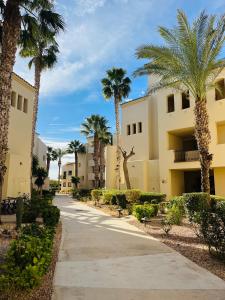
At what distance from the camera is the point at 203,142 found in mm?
15453

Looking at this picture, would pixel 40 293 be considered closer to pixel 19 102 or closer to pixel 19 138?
pixel 19 138

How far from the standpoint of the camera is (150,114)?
91.9 ft

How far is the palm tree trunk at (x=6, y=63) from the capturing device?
10.3 m

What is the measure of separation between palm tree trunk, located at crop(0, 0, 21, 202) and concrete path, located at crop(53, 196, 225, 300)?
413 cm

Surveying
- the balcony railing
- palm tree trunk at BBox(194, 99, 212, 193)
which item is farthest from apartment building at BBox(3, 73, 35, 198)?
palm tree trunk at BBox(194, 99, 212, 193)

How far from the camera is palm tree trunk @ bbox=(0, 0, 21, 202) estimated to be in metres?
10.3

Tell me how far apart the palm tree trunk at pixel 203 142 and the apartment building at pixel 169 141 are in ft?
17.9

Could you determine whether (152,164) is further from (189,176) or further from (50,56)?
(50,56)

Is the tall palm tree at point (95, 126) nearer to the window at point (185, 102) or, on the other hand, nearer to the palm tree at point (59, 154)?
the window at point (185, 102)

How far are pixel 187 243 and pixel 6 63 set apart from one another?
29.6ft

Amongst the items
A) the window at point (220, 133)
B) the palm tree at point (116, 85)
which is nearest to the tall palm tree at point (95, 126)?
the palm tree at point (116, 85)

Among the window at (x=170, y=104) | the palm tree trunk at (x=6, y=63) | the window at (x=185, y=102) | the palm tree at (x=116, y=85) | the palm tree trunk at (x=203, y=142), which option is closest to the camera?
the palm tree trunk at (x=6, y=63)

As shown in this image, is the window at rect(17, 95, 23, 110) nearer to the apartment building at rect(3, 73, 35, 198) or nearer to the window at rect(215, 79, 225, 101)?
the apartment building at rect(3, 73, 35, 198)

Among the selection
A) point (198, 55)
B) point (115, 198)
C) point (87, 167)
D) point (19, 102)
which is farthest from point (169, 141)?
point (87, 167)
